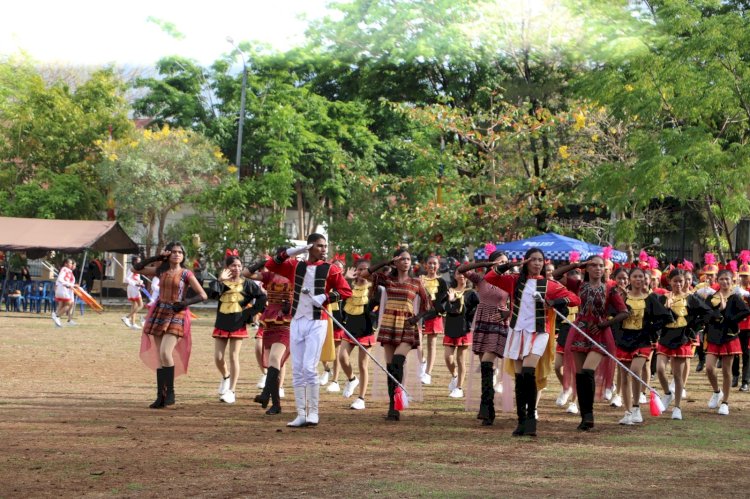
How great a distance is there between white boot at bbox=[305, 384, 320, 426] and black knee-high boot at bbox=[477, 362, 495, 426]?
6.35 feet

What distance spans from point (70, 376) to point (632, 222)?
1465 cm

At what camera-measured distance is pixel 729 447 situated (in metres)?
11.3

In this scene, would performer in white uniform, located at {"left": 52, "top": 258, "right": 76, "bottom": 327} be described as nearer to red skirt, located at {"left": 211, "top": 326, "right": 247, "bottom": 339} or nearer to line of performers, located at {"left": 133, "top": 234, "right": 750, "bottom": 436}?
line of performers, located at {"left": 133, "top": 234, "right": 750, "bottom": 436}

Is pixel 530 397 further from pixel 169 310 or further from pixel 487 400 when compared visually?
pixel 169 310

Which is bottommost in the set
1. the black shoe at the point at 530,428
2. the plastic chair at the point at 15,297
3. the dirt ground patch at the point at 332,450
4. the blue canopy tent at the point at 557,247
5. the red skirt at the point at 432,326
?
the dirt ground patch at the point at 332,450

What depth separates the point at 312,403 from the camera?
11891 mm

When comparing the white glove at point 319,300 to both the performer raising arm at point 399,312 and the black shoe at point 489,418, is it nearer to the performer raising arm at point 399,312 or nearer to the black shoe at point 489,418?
the performer raising arm at point 399,312

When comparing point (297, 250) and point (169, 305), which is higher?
point (297, 250)

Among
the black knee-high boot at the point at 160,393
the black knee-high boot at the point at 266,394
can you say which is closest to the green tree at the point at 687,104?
the black knee-high boot at the point at 266,394

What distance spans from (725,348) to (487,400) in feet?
12.3

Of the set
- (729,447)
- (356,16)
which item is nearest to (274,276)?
(729,447)

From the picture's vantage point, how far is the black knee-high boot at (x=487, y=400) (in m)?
12.7

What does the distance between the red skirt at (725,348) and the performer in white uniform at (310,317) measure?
212 inches

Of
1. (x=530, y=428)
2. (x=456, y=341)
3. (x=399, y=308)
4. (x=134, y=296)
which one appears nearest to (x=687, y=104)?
(x=456, y=341)
